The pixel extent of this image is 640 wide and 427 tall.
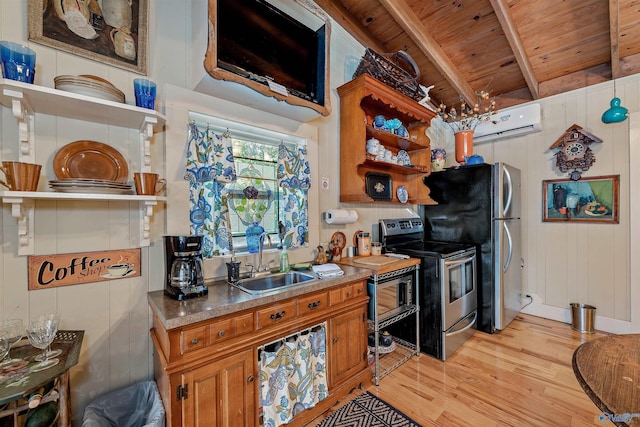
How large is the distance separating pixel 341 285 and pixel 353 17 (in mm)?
2493

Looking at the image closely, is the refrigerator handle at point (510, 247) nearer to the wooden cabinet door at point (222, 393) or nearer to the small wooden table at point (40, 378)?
the wooden cabinet door at point (222, 393)

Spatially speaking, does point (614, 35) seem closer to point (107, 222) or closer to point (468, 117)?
point (468, 117)

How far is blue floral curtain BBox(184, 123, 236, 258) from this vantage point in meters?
1.65

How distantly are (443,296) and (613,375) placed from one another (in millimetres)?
1558

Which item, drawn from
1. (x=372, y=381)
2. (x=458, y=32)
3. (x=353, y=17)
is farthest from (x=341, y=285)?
(x=458, y=32)

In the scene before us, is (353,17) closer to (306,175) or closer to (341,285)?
(306,175)

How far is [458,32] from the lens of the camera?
107 inches

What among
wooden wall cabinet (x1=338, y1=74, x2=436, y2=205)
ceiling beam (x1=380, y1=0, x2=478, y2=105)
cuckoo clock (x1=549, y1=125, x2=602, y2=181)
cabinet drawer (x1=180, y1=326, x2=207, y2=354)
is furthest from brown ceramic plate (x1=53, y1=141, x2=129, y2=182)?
cuckoo clock (x1=549, y1=125, x2=602, y2=181)

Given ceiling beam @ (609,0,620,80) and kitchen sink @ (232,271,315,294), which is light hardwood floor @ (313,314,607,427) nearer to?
kitchen sink @ (232,271,315,294)

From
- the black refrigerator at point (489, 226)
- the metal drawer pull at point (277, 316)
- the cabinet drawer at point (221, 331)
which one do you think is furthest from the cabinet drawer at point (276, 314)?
the black refrigerator at point (489, 226)

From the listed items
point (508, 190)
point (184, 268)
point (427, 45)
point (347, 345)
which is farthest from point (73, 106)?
point (508, 190)

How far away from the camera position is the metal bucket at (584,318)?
288cm

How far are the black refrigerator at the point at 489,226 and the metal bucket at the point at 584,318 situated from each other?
516 millimetres

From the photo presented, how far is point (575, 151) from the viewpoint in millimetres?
3037
